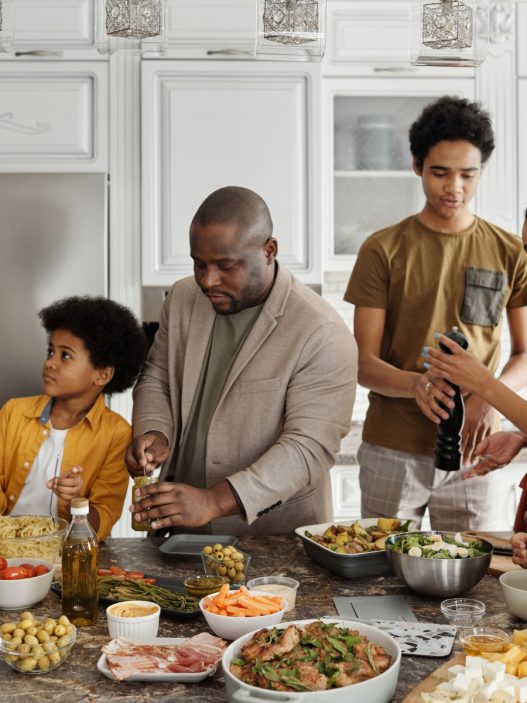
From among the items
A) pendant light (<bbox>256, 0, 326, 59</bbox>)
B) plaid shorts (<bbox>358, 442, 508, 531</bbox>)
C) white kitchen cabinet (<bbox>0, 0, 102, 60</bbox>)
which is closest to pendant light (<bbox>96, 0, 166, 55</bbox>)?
pendant light (<bbox>256, 0, 326, 59</bbox>)

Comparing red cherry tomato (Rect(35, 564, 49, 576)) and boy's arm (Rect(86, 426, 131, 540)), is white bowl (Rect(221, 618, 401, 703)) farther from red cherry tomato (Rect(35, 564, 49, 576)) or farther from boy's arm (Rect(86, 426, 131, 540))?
boy's arm (Rect(86, 426, 131, 540))

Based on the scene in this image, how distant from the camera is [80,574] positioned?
1704 millimetres

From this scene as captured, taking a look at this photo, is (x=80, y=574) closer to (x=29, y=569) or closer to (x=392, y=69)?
(x=29, y=569)

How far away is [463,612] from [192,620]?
0.52 m

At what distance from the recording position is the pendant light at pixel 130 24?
184 cm

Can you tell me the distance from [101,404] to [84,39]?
1808 millimetres

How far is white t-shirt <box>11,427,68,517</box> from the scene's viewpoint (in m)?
2.45

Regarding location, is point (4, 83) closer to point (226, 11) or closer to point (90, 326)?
point (226, 11)

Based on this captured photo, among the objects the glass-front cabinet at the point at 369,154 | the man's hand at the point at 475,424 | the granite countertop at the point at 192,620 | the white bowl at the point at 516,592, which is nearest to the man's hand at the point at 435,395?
the man's hand at the point at 475,424

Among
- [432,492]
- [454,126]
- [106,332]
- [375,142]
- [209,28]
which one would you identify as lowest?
[432,492]

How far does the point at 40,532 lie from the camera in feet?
6.40

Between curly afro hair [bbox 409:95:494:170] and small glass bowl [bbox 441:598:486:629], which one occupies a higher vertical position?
curly afro hair [bbox 409:95:494:170]

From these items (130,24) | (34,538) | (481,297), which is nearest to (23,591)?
(34,538)

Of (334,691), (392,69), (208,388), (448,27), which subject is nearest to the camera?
(334,691)
